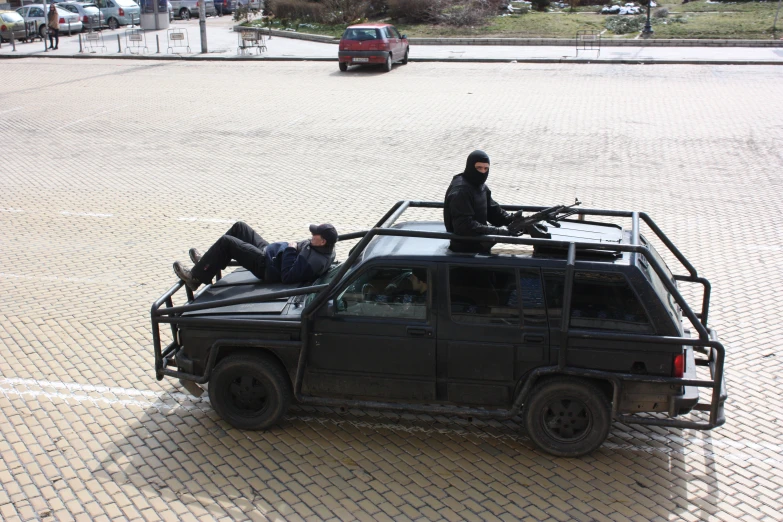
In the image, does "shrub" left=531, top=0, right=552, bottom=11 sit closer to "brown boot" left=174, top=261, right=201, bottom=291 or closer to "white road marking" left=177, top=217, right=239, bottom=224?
"white road marking" left=177, top=217, right=239, bottom=224

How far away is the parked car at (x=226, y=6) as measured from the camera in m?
49.7

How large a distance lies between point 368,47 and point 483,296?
20.8 m

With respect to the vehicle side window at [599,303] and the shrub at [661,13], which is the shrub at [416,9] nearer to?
the shrub at [661,13]

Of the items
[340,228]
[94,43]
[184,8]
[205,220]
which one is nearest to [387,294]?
[340,228]

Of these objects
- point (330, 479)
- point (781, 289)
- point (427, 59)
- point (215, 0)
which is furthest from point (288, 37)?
point (330, 479)

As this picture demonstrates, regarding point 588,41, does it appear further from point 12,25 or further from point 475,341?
point 475,341

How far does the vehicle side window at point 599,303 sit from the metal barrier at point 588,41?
24102 millimetres

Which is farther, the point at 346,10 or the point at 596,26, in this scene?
the point at 346,10

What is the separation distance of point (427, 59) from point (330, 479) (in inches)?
941

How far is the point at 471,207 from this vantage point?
6.21 m

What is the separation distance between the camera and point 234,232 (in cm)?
743

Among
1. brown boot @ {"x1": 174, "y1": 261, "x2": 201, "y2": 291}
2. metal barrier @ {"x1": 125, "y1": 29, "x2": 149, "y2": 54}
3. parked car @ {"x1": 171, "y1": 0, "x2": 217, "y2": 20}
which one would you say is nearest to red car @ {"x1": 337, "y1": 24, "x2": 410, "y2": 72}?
metal barrier @ {"x1": 125, "y1": 29, "x2": 149, "y2": 54}

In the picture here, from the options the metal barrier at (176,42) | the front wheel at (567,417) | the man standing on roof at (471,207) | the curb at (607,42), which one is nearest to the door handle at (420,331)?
the man standing on roof at (471,207)

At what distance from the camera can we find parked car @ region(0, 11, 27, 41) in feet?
116
